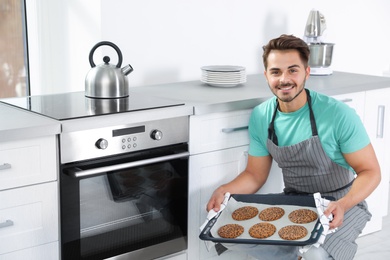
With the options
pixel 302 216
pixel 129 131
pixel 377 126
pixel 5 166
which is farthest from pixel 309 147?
pixel 5 166

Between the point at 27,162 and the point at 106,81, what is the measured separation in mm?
592

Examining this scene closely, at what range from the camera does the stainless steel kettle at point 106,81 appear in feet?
8.80

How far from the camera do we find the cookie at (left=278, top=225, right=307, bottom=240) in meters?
2.44

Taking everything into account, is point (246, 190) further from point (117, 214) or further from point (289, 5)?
point (289, 5)

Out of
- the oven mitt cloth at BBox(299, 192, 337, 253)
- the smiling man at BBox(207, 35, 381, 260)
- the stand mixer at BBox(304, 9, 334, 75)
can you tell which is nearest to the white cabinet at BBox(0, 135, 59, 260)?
the smiling man at BBox(207, 35, 381, 260)

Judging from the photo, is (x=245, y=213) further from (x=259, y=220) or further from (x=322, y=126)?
(x=322, y=126)

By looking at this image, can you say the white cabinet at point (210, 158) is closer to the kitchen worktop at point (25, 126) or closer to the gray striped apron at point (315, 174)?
the gray striped apron at point (315, 174)

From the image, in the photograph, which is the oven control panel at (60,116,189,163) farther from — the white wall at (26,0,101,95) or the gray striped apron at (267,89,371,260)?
the white wall at (26,0,101,95)

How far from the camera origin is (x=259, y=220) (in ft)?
8.63

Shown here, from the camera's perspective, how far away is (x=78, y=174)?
2316 millimetres

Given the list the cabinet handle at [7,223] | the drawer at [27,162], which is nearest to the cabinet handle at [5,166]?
the drawer at [27,162]

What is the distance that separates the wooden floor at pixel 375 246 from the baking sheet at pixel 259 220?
950 mm

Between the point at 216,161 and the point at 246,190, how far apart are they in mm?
188

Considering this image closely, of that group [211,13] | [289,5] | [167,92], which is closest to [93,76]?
[167,92]
